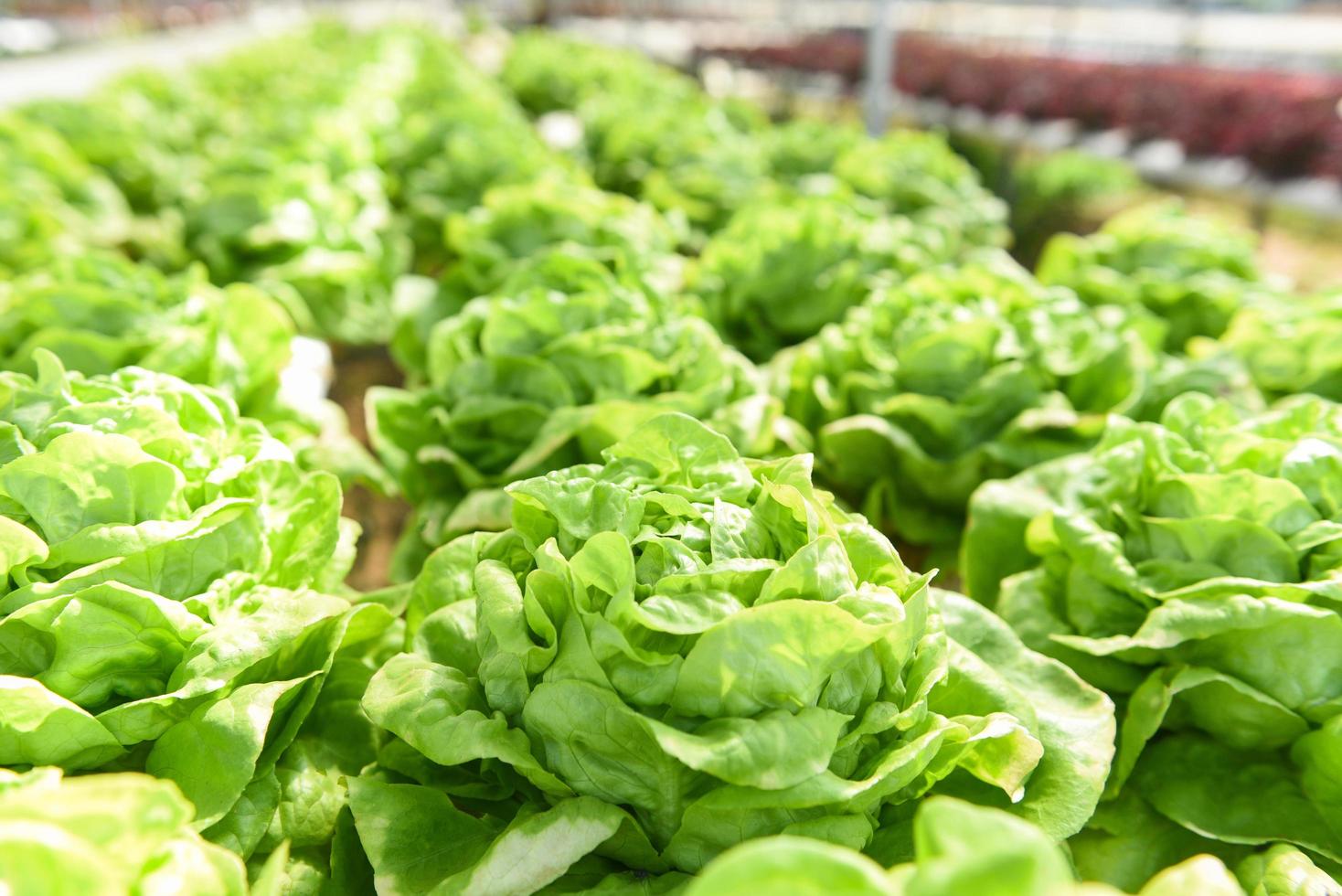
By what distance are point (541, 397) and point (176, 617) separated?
1.01 m

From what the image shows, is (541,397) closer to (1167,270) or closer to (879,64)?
(1167,270)

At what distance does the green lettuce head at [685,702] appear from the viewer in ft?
3.99

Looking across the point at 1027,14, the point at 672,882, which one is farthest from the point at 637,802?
the point at 1027,14

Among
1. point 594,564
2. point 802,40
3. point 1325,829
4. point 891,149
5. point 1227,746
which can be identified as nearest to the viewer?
point 594,564

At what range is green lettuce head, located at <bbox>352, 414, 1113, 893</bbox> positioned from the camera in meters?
1.22

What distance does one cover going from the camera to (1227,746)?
65.9 inches

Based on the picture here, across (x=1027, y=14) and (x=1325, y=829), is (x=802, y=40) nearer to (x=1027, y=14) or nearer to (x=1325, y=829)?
(x=1027, y=14)

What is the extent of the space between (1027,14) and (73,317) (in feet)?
65.8

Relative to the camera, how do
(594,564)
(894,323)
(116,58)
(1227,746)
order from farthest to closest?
(116,58), (894,323), (1227,746), (594,564)

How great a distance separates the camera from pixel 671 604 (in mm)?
1252

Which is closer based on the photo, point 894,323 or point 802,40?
point 894,323

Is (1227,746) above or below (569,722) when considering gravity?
below

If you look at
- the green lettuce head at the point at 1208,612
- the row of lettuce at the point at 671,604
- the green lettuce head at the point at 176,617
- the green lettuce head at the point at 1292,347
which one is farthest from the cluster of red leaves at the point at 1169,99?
the green lettuce head at the point at 176,617

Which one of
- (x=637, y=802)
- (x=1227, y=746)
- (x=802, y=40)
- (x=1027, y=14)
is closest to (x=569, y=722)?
(x=637, y=802)
